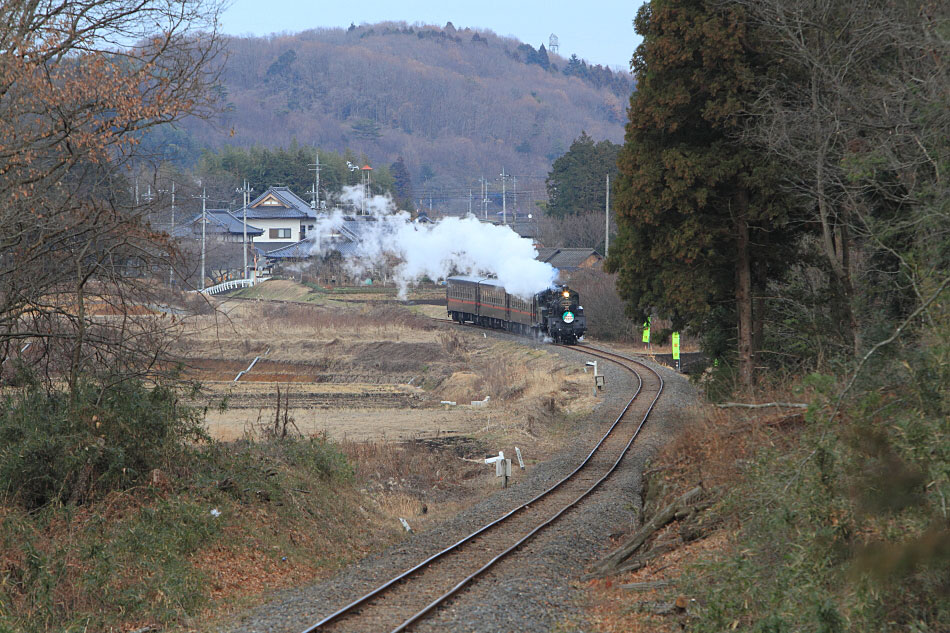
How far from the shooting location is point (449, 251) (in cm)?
5472

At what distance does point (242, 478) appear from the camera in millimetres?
13852

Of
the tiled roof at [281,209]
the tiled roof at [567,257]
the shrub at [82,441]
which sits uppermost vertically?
the tiled roof at [281,209]

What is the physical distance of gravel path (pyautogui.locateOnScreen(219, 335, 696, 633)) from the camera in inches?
383

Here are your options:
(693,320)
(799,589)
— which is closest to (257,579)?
(799,589)

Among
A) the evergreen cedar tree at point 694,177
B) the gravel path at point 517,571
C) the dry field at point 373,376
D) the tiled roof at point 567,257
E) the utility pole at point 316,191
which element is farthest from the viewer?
the utility pole at point 316,191

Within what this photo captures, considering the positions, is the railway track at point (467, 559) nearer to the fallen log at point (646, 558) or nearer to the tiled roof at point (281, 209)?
the fallen log at point (646, 558)

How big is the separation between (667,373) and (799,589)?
88.5 feet

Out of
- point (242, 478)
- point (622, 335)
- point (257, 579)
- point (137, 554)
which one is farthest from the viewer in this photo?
point (622, 335)

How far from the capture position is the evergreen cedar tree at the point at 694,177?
18141 millimetres

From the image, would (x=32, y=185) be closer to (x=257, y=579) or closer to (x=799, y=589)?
(x=257, y=579)

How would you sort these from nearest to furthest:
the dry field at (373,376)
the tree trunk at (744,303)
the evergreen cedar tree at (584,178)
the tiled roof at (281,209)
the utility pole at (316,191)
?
1. the tree trunk at (744,303)
2. the dry field at (373,376)
3. the evergreen cedar tree at (584,178)
4. the tiled roof at (281,209)
5. the utility pole at (316,191)

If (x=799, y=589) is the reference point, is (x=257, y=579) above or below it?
below

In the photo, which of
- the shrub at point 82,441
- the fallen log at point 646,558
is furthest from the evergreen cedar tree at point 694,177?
the shrub at point 82,441

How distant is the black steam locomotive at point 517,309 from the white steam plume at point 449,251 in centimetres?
70
